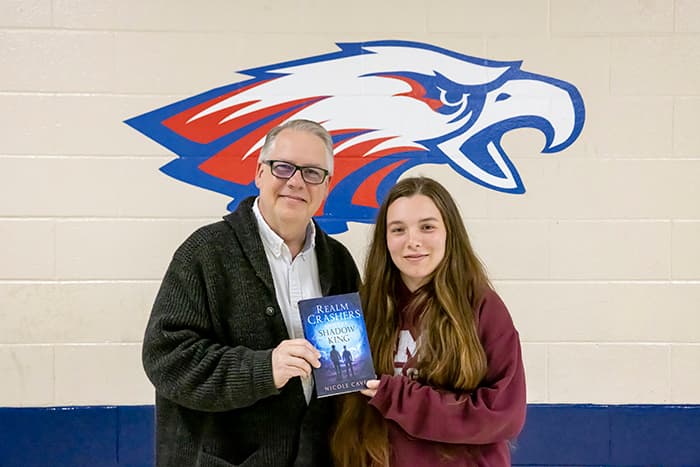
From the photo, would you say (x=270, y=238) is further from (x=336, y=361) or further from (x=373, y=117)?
(x=373, y=117)

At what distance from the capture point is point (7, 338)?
111 inches

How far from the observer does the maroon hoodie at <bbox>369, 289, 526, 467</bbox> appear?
1.59 meters

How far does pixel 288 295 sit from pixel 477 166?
1.35 metres

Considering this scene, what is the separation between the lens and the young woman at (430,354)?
1.61m

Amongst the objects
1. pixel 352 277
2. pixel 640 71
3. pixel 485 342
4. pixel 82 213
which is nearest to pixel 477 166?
pixel 640 71


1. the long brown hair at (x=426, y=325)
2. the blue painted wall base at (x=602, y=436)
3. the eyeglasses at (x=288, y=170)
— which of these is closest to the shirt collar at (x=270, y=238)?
the eyeglasses at (x=288, y=170)

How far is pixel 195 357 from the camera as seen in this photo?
1656 mm

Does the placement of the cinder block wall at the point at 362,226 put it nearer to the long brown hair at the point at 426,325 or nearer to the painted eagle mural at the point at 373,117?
the painted eagle mural at the point at 373,117

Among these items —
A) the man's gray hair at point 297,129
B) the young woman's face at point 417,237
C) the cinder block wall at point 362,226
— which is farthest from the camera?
the cinder block wall at point 362,226

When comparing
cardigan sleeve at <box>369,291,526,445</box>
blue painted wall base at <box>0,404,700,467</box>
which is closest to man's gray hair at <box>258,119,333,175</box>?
cardigan sleeve at <box>369,291,526,445</box>

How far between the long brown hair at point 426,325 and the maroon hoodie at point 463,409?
0.03 metres

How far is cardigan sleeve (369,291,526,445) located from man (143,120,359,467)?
24cm

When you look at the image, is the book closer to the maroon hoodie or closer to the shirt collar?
the maroon hoodie

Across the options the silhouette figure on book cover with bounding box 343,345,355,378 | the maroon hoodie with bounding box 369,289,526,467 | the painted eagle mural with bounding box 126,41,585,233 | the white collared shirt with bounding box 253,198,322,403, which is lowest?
the maroon hoodie with bounding box 369,289,526,467
